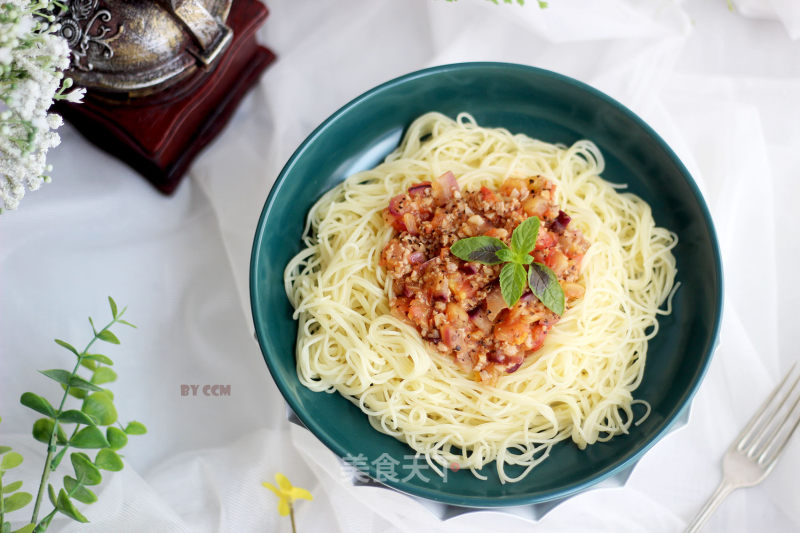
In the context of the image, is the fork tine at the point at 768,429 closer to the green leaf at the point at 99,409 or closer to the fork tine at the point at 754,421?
the fork tine at the point at 754,421

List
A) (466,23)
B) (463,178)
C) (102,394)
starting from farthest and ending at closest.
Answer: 1. (466,23)
2. (463,178)
3. (102,394)

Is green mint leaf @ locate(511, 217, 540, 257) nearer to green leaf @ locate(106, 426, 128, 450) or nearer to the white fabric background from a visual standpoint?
the white fabric background

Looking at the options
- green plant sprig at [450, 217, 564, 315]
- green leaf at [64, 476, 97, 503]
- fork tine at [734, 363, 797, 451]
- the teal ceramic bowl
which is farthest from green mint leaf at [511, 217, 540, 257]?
green leaf at [64, 476, 97, 503]

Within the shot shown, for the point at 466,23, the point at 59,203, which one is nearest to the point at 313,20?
the point at 466,23

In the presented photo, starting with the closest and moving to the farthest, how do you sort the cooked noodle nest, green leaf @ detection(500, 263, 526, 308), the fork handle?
1. green leaf @ detection(500, 263, 526, 308)
2. the cooked noodle nest
3. the fork handle

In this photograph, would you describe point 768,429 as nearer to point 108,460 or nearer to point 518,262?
point 518,262

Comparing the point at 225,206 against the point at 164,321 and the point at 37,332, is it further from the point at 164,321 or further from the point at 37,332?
the point at 37,332

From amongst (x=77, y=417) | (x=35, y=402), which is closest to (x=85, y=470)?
(x=77, y=417)
